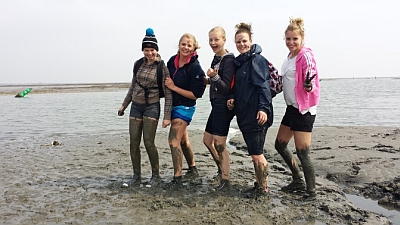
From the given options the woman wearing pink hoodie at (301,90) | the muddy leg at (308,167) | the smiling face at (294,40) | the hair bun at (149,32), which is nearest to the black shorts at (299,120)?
the woman wearing pink hoodie at (301,90)

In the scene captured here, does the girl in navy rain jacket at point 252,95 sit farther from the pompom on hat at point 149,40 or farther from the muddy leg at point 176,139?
the pompom on hat at point 149,40

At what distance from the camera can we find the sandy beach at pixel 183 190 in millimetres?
3924

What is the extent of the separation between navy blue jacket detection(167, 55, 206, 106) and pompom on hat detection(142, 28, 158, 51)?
0.41 metres

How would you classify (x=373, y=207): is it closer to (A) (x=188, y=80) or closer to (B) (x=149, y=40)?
(A) (x=188, y=80)

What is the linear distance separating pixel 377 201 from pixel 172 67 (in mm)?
3471

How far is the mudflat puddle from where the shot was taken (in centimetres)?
402

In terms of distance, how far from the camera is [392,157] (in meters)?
6.81

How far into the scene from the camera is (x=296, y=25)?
4.38m

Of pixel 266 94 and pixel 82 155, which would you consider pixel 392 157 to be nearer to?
pixel 266 94

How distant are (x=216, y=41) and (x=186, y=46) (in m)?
0.45

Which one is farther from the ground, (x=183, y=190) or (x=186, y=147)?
(x=186, y=147)

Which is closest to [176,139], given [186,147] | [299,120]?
[186,147]

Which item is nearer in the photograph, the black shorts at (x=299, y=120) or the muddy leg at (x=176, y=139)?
the black shorts at (x=299, y=120)

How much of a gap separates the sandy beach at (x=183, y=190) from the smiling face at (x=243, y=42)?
199 centimetres
